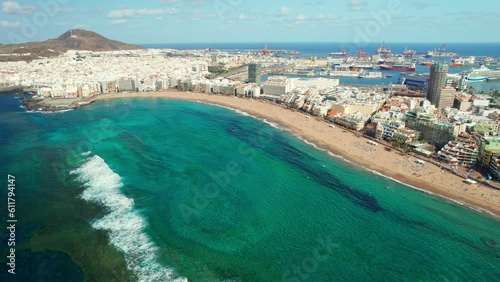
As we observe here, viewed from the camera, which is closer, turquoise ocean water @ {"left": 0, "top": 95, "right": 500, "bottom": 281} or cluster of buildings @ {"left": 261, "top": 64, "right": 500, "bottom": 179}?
turquoise ocean water @ {"left": 0, "top": 95, "right": 500, "bottom": 281}

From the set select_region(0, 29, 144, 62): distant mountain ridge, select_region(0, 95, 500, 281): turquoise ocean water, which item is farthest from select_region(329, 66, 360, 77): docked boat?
select_region(0, 29, 144, 62): distant mountain ridge

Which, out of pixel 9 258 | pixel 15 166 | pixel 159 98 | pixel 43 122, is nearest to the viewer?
pixel 9 258

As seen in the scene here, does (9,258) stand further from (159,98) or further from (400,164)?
(159,98)

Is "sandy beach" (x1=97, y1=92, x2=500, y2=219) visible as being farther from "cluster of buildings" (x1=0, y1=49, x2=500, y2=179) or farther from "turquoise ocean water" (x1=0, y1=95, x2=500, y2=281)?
"cluster of buildings" (x1=0, y1=49, x2=500, y2=179)

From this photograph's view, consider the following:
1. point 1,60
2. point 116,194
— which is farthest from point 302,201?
point 1,60

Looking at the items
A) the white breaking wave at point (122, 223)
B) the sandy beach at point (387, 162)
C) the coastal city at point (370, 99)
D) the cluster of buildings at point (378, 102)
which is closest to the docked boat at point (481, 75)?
the coastal city at point (370, 99)

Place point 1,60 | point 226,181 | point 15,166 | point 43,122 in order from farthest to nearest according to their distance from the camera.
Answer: point 1,60 < point 43,122 < point 15,166 < point 226,181

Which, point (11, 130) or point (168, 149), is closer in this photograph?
point (168, 149)
